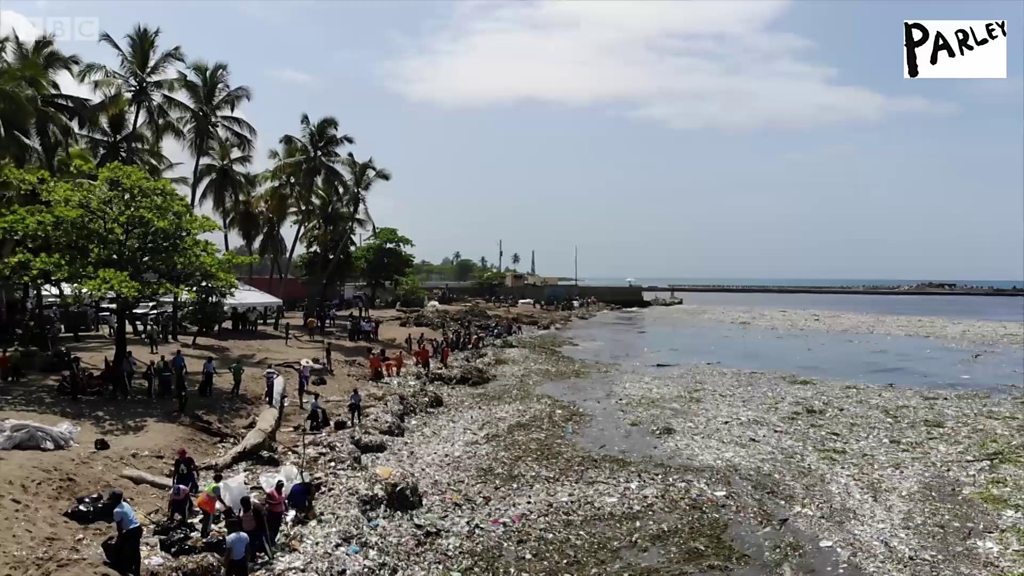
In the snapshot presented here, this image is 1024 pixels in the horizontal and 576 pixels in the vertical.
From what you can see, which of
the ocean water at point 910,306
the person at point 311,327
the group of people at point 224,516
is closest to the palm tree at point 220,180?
the person at point 311,327

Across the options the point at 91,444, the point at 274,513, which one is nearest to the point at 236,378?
the point at 91,444

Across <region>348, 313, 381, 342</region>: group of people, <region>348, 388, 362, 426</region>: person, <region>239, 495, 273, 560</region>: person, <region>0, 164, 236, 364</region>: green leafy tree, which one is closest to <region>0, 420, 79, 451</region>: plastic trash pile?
<region>0, 164, 236, 364</region>: green leafy tree

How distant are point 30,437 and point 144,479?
8.16 ft

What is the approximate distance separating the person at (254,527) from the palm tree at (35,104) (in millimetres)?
19051

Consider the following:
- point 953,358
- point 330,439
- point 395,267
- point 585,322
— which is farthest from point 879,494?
point 585,322

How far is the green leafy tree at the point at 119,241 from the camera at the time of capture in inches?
730

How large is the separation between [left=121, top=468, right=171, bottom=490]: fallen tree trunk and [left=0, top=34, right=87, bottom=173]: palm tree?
15.4 m

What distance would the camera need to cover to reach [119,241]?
19.8 metres

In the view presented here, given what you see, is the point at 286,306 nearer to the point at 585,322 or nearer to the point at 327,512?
the point at 585,322

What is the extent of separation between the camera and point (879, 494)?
1584 cm

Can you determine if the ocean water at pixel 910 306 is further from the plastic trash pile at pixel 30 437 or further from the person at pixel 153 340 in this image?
the plastic trash pile at pixel 30 437

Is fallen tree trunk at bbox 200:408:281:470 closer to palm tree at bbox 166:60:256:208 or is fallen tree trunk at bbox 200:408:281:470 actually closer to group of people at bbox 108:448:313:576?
group of people at bbox 108:448:313:576

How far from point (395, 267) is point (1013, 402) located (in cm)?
4566

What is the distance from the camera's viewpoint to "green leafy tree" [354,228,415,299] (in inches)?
2341
